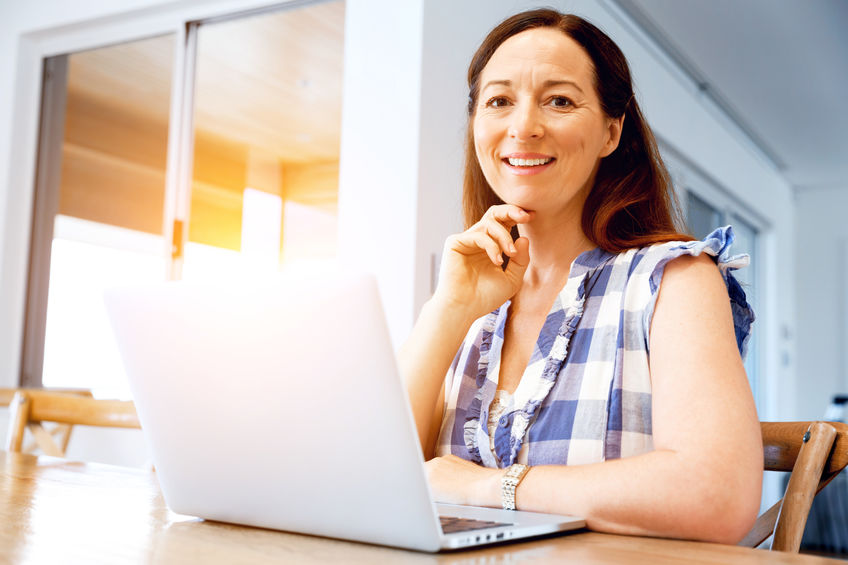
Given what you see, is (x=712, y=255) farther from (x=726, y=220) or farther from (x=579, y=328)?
(x=726, y=220)

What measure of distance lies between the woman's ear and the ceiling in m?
2.80

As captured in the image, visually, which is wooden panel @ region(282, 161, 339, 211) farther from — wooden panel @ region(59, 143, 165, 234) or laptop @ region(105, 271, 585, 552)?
laptop @ region(105, 271, 585, 552)

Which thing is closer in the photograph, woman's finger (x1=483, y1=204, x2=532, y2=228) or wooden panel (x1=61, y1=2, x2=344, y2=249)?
woman's finger (x1=483, y1=204, x2=532, y2=228)

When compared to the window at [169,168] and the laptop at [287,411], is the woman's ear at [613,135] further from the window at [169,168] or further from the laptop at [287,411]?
the window at [169,168]

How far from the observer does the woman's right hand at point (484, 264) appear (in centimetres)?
111

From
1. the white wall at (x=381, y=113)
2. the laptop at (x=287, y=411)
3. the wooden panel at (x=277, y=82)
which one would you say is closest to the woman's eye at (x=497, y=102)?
the laptop at (x=287, y=411)

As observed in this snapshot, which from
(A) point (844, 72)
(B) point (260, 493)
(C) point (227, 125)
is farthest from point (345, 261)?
(A) point (844, 72)

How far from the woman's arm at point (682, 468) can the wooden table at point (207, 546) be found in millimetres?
42

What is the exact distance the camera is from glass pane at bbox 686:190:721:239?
4.88m

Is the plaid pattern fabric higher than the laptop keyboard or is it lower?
higher

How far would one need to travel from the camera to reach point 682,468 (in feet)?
2.50

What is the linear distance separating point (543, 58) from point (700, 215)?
4310 millimetres

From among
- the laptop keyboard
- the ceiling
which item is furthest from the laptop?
the ceiling

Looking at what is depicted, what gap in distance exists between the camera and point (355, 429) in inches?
23.4
